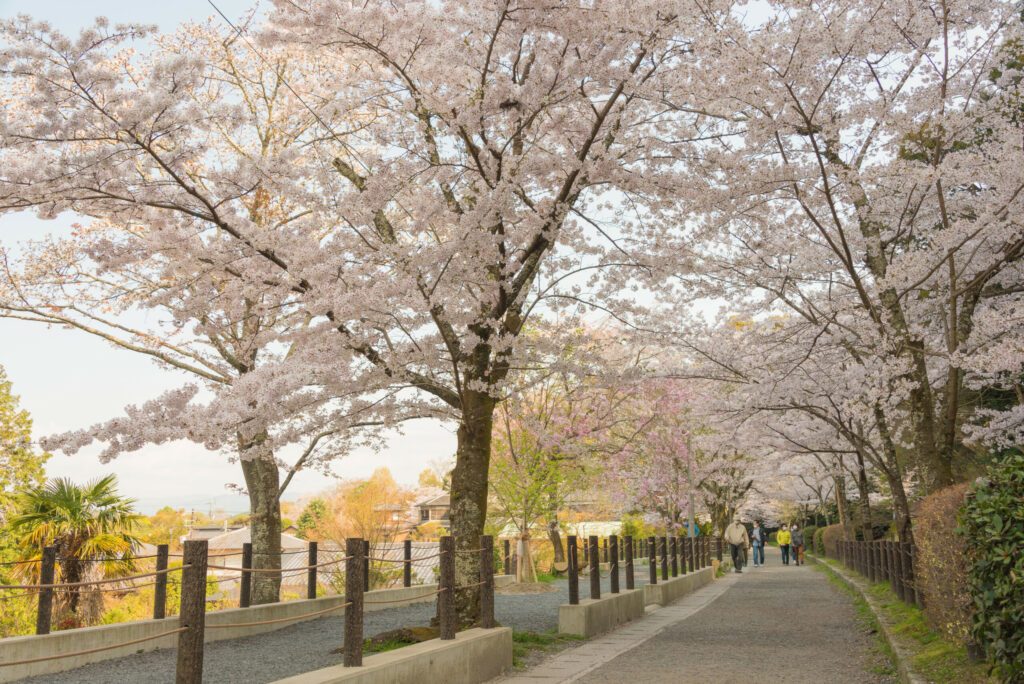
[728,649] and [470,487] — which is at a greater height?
[470,487]

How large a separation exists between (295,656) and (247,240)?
4830 mm

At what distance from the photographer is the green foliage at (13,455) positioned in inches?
644

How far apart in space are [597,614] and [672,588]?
674 centimetres

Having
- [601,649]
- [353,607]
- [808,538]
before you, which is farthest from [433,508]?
[353,607]

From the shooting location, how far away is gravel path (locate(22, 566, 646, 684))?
803 cm

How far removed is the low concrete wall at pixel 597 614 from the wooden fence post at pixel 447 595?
369cm

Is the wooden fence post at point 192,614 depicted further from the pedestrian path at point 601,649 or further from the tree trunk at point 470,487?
the tree trunk at point 470,487

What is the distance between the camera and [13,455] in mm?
17016

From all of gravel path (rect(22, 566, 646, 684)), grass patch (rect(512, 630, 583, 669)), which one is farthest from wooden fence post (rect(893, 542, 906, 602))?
grass patch (rect(512, 630, 583, 669))

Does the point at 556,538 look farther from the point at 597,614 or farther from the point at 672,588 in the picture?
the point at 597,614

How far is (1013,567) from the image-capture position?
473 centimetres

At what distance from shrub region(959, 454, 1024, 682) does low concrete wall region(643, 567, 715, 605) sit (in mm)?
10916

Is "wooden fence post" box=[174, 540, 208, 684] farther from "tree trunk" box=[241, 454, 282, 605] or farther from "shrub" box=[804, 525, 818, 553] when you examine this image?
"shrub" box=[804, 525, 818, 553]

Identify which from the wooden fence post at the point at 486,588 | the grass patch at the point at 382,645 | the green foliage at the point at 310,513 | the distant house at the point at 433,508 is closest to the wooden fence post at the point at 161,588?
the grass patch at the point at 382,645
